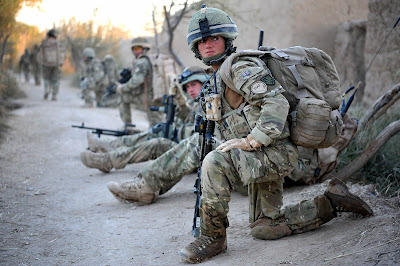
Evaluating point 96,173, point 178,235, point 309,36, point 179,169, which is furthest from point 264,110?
point 309,36

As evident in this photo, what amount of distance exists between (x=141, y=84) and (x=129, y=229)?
4919mm

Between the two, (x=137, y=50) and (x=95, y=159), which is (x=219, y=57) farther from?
(x=137, y=50)

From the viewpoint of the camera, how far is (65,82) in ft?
83.0

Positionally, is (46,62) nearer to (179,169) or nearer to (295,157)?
(179,169)

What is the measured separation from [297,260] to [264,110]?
2.95 ft

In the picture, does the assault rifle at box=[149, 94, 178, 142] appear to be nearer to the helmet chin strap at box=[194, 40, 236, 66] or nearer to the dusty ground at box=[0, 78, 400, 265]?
the dusty ground at box=[0, 78, 400, 265]

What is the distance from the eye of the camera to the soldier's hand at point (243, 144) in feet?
9.03

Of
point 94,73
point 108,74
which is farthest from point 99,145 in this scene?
point 108,74

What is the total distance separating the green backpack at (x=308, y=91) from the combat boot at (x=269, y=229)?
0.60 m

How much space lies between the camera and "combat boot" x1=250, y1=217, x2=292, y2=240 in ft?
10.2

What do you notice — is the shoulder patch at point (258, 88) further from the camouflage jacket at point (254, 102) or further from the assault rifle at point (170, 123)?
the assault rifle at point (170, 123)

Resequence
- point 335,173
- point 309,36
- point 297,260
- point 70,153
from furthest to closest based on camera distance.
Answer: point 70,153, point 309,36, point 335,173, point 297,260

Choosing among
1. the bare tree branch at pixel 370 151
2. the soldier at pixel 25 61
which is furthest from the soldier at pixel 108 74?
the bare tree branch at pixel 370 151

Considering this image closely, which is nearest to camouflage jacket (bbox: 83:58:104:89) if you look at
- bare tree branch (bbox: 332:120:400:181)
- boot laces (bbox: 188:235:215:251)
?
bare tree branch (bbox: 332:120:400:181)
